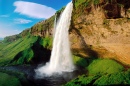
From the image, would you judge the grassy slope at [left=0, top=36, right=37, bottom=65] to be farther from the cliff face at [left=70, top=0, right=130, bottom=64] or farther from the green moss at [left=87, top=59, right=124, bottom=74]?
the green moss at [left=87, top=59, right=124, bottom=74]

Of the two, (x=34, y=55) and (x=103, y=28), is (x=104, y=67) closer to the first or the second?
(x=103, y=28)

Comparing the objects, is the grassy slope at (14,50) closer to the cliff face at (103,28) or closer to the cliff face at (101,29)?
the cliff face at (101,29)

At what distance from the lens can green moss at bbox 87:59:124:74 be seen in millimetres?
42066

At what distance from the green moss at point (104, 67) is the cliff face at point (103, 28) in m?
1.59

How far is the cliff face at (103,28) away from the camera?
41.0 m

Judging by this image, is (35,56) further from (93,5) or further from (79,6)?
(93,5)

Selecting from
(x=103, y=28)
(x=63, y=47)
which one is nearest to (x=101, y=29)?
(x=103, y=28)

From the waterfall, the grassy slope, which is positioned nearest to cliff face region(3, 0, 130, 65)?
the waterfall

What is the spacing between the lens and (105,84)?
23.7 m

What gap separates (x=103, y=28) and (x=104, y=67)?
8025mm

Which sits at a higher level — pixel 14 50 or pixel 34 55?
pixel 14 50

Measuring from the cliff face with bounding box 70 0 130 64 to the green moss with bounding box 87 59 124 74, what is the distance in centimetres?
159

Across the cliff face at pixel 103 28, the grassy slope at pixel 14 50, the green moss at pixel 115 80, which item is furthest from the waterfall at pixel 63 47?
the green moss at pixel 115 80

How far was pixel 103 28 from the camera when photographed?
44531 mm
